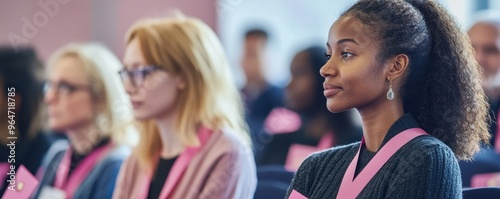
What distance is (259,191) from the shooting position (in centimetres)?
254

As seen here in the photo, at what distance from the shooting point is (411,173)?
1.73m

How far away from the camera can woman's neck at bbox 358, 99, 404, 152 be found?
1.87 metres

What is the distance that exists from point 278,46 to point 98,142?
3819 mm

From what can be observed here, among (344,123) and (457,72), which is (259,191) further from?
(344,123)

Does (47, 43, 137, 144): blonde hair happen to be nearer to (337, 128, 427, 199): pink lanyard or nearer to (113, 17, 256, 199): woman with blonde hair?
(113, 17, 256, 199): woman with blonde hair

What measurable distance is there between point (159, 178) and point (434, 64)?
3.73 feet

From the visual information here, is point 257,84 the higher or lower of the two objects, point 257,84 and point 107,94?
the lower

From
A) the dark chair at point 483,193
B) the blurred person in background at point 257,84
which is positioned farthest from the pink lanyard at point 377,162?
the blurred person in background at point 257,84

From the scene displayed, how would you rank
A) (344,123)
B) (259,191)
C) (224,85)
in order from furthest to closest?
(344,123), (224,85), (259,191)

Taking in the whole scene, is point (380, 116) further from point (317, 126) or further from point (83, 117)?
point (317, 126)

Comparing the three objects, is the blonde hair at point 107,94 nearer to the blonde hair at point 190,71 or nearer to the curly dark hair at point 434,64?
the blonde hair at point 190,71

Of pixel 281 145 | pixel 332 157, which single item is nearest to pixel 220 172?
pixel 332 157

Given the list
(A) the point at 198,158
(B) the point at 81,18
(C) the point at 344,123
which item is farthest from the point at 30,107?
(B) the point at 81,18

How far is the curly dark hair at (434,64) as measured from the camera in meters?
1.83
